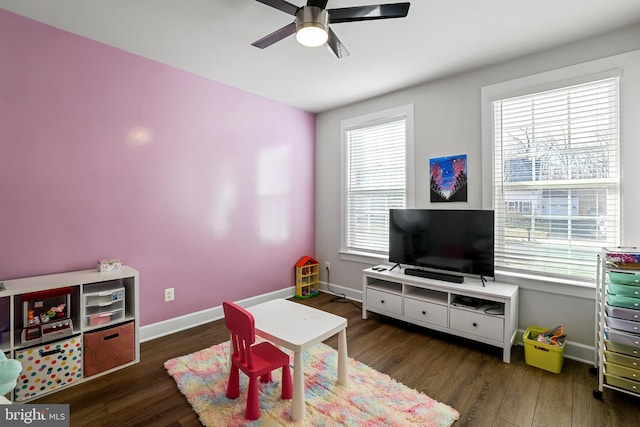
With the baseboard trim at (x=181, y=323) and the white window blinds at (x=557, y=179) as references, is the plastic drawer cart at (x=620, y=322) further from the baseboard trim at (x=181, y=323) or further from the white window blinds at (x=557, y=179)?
the baseboard trim at (x=181, y=323)

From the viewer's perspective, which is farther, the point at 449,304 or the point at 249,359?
the point at 449,304

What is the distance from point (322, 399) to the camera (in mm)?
1934

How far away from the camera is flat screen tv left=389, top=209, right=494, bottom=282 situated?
9.03 feet

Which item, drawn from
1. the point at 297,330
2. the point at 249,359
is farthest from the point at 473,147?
the point at 249,359

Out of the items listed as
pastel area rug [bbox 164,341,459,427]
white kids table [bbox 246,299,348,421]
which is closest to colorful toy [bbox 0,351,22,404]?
pastel area rug [bbox 164,341,459,427]

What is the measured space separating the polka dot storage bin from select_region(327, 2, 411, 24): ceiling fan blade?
9.02 ft

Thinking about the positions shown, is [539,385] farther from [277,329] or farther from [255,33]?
[255,33]

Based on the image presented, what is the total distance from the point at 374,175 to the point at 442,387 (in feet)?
7.99

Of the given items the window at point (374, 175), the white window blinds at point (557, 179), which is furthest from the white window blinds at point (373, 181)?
the white window blinds at point (557, 179)

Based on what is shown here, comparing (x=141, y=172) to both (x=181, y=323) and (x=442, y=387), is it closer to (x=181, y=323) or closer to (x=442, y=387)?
(x=181, y=323)

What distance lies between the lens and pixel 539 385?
83.1 inches

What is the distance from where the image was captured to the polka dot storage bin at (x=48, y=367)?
1.90 m

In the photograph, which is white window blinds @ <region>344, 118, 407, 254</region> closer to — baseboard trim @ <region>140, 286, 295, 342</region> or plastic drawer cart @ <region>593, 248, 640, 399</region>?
baseboard trim @ <region>140, 286, 295, 342</region>

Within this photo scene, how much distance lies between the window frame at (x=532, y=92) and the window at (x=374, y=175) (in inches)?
30.7
